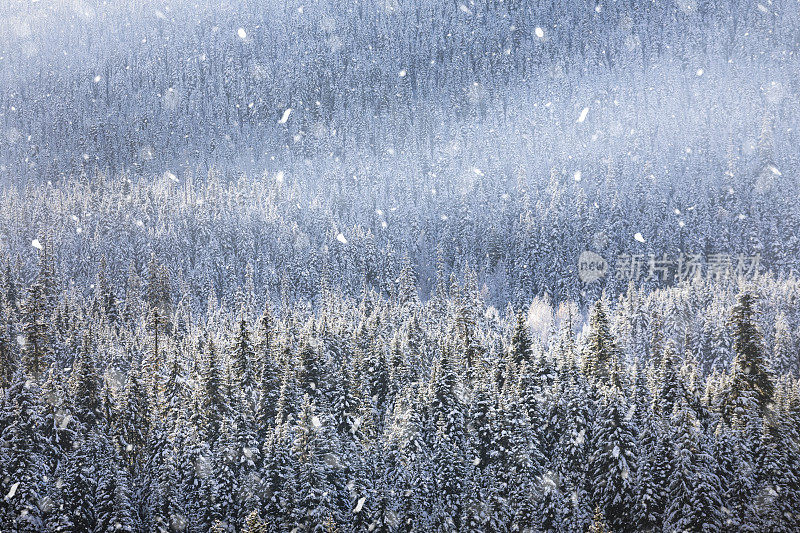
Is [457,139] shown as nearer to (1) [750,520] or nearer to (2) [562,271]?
(2) [562,271]

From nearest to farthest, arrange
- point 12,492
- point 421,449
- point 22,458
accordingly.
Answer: point 12,492 < point 22,458 < point 421,449

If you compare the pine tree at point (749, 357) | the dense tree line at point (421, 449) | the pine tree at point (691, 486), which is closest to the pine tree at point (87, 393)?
the dense tree line at point (421, 449)

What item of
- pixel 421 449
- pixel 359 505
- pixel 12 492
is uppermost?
pixel 12 492

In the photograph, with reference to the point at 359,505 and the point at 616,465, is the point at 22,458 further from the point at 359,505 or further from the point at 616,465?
the point at 616,465

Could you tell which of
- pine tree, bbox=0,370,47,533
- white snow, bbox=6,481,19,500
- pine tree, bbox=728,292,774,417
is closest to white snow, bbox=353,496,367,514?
pine tree, bbox=0,370,47,533

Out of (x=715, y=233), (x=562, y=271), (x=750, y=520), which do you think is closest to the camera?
(x=750, y=520)

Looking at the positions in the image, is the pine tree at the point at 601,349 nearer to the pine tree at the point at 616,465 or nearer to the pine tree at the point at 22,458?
the pine tree at the point at 616,465

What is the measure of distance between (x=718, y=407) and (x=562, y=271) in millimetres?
71111

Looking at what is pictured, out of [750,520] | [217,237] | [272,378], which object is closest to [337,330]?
[272,378]

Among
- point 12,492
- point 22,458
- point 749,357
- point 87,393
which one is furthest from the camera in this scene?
point 87,393

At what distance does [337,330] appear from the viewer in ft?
173

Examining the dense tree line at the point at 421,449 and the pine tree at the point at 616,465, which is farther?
the pine tree at the point at 616,465

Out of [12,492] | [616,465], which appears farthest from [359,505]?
[12,492]

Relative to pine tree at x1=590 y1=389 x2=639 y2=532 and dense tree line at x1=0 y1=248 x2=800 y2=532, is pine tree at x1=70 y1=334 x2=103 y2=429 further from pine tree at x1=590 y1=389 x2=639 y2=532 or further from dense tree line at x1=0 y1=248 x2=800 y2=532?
pine tree at x1=590 y1=389 x2=639 y2=532
